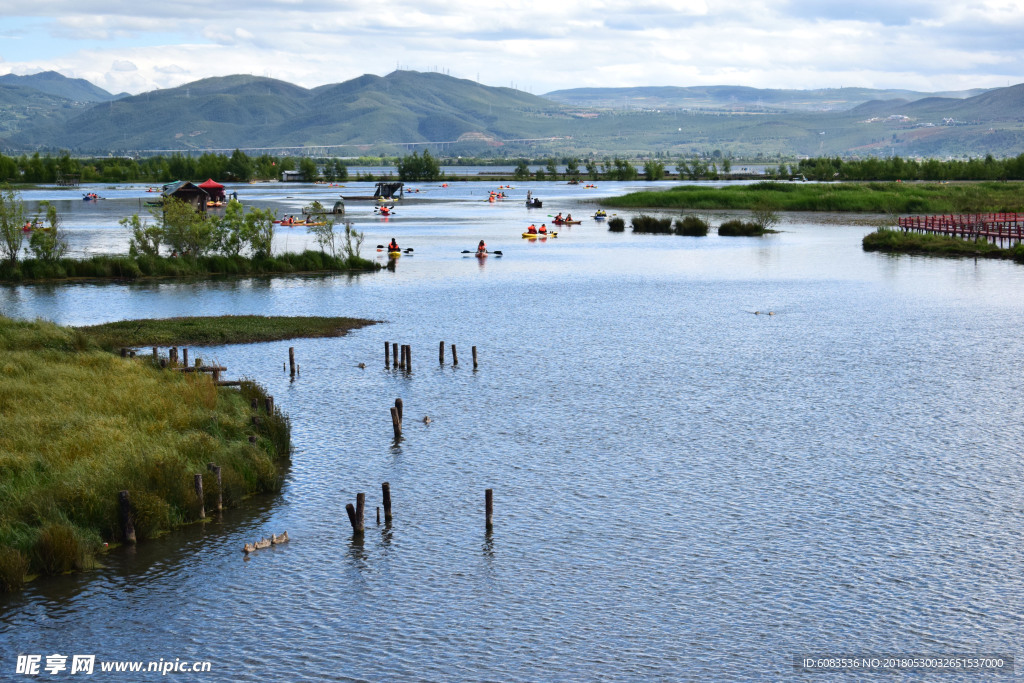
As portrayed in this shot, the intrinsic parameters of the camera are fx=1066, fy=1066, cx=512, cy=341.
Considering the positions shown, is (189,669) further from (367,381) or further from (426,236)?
(426,236)

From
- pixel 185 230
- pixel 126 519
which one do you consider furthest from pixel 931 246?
pixel 126 519

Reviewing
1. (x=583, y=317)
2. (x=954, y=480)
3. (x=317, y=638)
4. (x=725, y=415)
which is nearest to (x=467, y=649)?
(x=317, y=638)

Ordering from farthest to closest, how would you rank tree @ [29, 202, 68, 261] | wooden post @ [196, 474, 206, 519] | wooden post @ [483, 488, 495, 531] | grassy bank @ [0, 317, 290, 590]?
tree @ [29, 202, 68, 261] → wooden post @ [196, 474, 206, 519] → wooden post @ [483, 488, 495, 531] → grassy bank @ [0, 317, 290, 590]

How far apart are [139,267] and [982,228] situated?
275 ft

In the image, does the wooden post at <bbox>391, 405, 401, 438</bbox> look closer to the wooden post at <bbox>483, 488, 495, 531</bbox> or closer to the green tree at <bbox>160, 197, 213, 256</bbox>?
the wooden post at <bbox>483, 488, 495, 531</bbox>

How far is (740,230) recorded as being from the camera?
134625 millimetres

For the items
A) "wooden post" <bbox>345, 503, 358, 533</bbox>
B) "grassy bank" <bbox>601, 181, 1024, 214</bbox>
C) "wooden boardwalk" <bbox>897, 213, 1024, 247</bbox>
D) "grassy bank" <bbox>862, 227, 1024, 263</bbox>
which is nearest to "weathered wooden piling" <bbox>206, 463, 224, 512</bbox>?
"wooden post" <bbox>345, 503, 358, 533</bbox>

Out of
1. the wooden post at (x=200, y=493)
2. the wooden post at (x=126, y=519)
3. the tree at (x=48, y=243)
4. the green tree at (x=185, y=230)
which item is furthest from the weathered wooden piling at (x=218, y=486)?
the green tree at (x=185, y=230)

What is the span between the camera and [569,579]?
26.9 m

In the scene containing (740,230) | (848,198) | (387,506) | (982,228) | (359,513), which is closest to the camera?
(359,513)

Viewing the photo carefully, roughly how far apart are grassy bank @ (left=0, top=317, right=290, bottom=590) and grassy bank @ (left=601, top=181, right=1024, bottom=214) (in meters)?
125

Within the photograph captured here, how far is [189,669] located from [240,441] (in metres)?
12.5

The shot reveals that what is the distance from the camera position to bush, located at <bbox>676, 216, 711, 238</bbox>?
13555cm

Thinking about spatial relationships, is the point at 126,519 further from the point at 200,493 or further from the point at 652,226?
the point at 652,226
